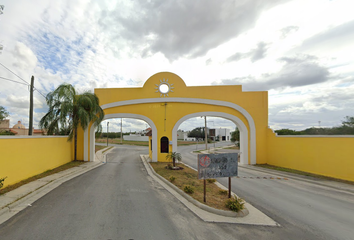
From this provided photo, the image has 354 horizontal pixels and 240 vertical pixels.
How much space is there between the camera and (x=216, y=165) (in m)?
6.95

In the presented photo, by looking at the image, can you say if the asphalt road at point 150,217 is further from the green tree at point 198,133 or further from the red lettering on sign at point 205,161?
the green tree at point 198,133

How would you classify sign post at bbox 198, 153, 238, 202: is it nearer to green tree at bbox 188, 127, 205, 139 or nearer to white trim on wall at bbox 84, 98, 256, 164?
white trim on wall at bbox 84, 98, 256, 164

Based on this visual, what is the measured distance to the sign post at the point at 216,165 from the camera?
677 centimetres

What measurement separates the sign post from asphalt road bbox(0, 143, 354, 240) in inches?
59.0

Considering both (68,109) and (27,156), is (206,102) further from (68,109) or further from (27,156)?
(27,156)

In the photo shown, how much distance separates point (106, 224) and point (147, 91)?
586 inches

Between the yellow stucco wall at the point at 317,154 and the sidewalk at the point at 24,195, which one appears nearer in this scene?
the sidewalk at the point at 24,195

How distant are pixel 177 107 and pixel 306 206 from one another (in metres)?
13.4

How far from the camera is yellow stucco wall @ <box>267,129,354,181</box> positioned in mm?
10992

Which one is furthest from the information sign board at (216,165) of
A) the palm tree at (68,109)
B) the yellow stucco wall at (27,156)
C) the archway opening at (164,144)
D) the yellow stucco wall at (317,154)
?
the palm tree at (68,109)

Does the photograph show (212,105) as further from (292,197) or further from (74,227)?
(74,227)

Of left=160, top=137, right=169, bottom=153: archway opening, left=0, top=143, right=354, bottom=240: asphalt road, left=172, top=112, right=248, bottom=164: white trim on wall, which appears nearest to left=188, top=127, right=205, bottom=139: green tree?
left=172, top=112, right=248, bottom=164: white trim on wall

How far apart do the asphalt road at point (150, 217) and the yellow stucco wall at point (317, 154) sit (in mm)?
3616

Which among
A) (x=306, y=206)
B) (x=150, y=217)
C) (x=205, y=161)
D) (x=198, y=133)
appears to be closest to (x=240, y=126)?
(x=306, y=206)
